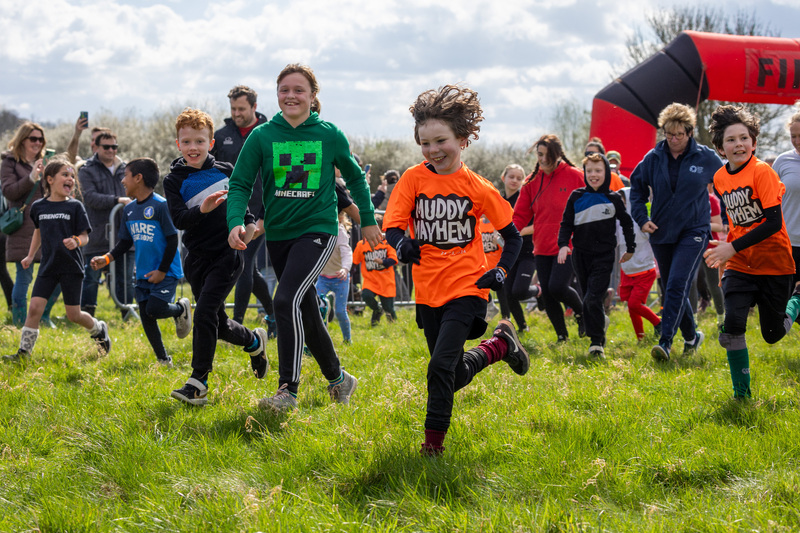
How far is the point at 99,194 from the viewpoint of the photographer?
10664 millimetres

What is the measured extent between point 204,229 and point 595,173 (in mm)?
4192

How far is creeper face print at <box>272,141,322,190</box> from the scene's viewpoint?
16.7 ft

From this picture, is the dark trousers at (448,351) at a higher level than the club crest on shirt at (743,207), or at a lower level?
lower

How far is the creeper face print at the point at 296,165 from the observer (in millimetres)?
5086

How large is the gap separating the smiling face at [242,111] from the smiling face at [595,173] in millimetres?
3620

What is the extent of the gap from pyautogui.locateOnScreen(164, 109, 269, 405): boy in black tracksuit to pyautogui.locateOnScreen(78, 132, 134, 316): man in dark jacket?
514 centimetres

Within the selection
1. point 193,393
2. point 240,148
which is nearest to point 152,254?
point 240,148

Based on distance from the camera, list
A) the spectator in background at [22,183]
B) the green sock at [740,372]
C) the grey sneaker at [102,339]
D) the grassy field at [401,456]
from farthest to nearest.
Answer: the spectator in background at [22,183], the grey sneaker at [102,339], the green sock at [740,372], the grassy field at [401,456]

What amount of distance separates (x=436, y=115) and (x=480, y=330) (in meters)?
1.26

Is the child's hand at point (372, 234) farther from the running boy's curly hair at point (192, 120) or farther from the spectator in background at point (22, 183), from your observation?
the spectator in background at point (22, 183)

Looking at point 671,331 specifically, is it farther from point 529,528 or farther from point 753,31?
point 753,31

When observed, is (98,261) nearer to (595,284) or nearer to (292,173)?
(292,173)

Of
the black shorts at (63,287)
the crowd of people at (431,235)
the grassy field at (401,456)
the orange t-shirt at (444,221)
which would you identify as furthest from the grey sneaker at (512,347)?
the black shorts at (63,287)

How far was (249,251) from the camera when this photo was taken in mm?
8109
